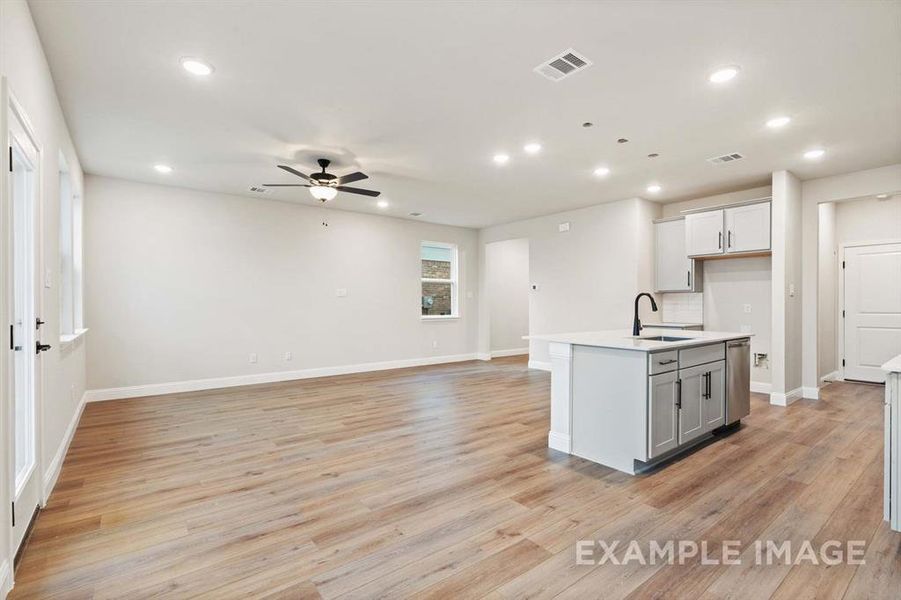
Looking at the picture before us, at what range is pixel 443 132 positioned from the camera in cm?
393

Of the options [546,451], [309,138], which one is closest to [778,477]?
[546,451]

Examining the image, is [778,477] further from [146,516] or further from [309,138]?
[309,138]

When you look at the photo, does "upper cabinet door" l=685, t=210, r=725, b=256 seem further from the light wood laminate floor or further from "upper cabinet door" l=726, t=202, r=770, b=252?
the light wood laminate floor

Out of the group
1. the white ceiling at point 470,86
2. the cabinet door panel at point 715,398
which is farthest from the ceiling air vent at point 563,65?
the cabinet door panel at point 715,398

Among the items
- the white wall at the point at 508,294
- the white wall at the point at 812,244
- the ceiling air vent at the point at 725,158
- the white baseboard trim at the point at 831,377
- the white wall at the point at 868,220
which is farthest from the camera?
the white wall at the point at 508,294

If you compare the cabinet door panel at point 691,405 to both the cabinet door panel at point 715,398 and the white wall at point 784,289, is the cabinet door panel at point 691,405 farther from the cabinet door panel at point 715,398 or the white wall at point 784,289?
the white wall at point 784,289

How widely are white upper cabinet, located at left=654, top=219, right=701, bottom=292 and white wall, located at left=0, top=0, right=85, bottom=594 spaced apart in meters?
6.72

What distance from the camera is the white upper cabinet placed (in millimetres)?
6141

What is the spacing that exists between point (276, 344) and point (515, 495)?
490 centimetres

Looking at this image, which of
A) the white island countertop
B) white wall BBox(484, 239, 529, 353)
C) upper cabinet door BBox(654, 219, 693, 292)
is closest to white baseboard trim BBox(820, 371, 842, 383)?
upper cabinet door BBox(654, 219, 693, 292)

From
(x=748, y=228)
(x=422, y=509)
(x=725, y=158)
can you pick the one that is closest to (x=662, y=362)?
(x=422, y=509)

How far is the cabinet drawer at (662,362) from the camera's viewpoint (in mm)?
3018

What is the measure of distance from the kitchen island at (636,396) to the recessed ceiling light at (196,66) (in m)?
2.97

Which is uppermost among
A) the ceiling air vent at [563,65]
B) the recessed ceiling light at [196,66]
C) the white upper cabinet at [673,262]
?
the recessed ceiling light at [196,66]
